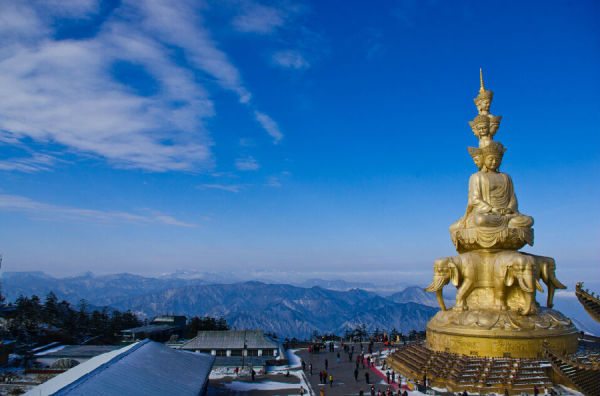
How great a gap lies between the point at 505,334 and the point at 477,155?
1062cm

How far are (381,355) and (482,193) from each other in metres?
13.2

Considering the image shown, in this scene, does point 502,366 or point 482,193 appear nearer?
point 502,366

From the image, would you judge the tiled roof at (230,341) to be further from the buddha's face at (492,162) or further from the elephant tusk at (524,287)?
the buddha's face at (492,162)

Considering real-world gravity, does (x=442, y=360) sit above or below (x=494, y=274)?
below

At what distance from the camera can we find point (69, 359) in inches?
1003

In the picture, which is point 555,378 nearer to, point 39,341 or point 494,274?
point 494,274

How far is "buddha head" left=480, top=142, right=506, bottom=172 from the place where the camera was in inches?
991

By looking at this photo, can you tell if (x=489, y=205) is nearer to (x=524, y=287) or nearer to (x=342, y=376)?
(x=524, y=287)

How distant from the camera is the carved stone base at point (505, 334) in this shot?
2044cm

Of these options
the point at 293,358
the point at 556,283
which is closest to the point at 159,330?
the point at 293,358

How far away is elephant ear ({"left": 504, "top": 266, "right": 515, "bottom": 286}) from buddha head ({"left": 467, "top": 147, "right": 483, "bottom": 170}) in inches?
267

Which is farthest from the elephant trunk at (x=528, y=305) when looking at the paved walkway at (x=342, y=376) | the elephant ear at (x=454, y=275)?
the paved walkway at (x=342, y=376)

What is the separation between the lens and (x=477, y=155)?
2569 cm

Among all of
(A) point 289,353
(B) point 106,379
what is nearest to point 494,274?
(A) point 289,353
